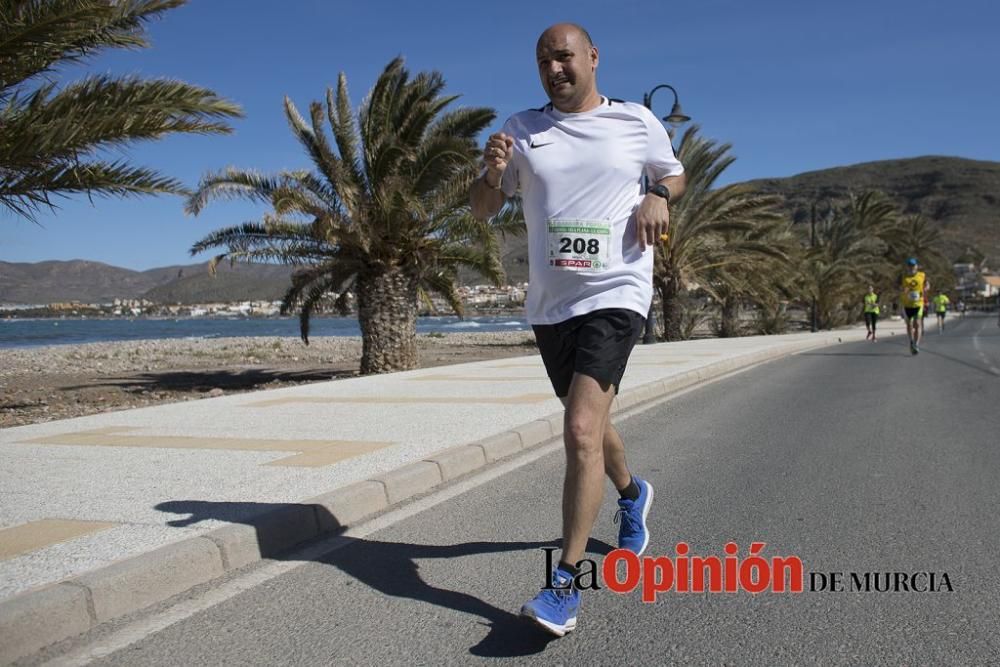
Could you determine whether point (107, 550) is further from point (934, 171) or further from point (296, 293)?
point (934, 171)

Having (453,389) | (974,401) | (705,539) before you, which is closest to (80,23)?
(453,389)

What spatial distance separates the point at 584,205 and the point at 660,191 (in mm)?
339

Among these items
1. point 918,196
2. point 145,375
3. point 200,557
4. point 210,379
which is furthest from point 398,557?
point 918,196

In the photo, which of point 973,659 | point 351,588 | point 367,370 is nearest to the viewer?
point 973,659

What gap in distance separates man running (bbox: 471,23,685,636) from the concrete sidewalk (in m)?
1.72

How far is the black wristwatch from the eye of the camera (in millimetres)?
3353

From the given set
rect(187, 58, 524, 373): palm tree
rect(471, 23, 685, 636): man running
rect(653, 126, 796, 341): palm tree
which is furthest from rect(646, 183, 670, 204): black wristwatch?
rect(653, 126, 796, 341): palm tree

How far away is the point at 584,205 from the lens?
325cm

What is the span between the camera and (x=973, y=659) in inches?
112

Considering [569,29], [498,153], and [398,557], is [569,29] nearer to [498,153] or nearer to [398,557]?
[498,153]

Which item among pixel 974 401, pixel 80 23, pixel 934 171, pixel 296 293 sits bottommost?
pixel 974 401

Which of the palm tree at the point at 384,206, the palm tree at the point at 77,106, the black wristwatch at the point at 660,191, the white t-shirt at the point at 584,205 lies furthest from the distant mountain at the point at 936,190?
the white t-shirt at the point at 584,205

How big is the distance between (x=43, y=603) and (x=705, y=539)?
2.87 m

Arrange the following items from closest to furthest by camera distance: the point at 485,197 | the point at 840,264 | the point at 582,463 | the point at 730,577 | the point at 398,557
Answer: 1. the point at 582,463
2. the point at 485,197
3. the point at 730,577
4. the point at 398,557
5. the point at 840,264
